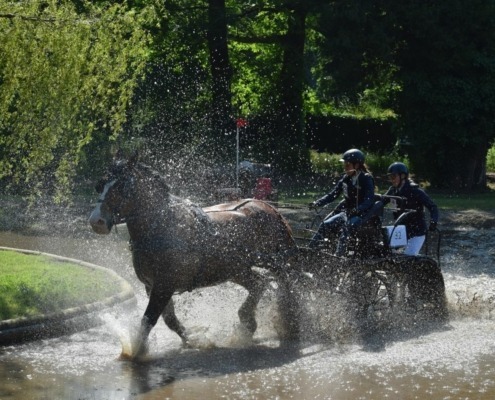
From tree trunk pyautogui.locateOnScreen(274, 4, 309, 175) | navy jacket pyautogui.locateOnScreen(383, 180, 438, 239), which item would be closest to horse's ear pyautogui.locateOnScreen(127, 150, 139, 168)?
navy jacket pyautogui.locateOnScreen(383, 180, 438, 239)

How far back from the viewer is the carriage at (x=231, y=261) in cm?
1040

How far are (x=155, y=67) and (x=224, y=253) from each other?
23887 millimetres

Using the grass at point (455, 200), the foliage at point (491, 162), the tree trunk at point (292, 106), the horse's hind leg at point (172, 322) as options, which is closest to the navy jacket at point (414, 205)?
the horse's hind leg at point (172, 322)

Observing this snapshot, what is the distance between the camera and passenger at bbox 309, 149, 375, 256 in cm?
1205

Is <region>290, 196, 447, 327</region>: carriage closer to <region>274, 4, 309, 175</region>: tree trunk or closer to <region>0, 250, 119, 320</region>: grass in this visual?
<region>0, 250, 119, 320</region>: grass

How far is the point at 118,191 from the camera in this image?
33.7ft

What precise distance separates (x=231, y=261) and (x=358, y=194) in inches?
77.4

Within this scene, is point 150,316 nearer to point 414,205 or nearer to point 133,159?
point 133,159

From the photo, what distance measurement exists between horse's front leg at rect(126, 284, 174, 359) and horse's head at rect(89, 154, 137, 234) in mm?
813

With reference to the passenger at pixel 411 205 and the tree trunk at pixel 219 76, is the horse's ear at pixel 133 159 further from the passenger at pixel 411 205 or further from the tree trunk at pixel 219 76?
the tree trunk at pixel 219 76

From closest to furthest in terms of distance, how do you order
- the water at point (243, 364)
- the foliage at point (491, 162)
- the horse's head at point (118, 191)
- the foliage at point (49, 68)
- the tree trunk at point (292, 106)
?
the water at point (243, 364)
the horse's head at point (118, 191)
the foliage at point (49, 68)
the tree trunk at point (292, 106)
the foliage at point (491, 162)

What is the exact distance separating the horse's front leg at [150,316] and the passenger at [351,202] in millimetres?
2439

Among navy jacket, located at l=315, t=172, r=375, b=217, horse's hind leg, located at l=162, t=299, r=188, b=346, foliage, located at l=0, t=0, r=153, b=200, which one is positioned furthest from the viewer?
foliage, located at l=0, t=0, r=153, b=200

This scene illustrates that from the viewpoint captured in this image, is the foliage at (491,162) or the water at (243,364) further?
the foliage at (491,162)
